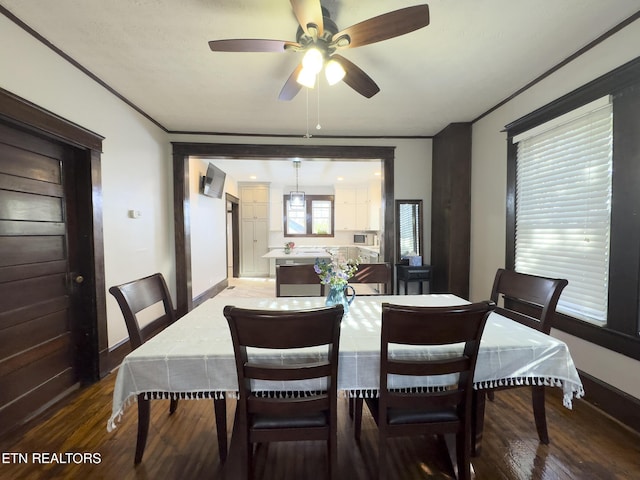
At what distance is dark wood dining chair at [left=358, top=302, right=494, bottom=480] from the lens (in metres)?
1.09

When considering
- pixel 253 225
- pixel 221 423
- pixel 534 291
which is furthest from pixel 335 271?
pixel 253 225

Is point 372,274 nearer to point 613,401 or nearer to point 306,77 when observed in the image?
point 306,77

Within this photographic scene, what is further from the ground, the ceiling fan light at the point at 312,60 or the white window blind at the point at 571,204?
the ceiling fan light at the point at 312,60

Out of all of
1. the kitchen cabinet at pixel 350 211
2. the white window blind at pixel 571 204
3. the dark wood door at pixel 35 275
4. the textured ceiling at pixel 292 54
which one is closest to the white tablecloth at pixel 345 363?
the white window blind at pixel 571 204

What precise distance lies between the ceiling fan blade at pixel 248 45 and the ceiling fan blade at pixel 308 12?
153 mm

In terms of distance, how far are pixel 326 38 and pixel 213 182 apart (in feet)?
12.6

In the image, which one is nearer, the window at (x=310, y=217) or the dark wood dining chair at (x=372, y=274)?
the dark wood dining chair at (x=372, y=274)

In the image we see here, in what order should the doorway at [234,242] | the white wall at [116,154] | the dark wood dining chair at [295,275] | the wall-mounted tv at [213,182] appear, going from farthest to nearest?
the doorway at [234,242]
the wall-mounted tv at [213,182]
the dark wood dining chair at [295,275]
the white wall at [116,154]

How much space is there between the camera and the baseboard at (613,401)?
1.75 m

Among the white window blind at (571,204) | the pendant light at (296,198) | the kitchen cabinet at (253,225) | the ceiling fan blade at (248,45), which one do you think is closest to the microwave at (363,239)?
the pendant light at (296,198)

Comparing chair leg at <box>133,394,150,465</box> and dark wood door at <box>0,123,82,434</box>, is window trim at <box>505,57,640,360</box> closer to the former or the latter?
chair leg at <box>133,394,150,465</box>

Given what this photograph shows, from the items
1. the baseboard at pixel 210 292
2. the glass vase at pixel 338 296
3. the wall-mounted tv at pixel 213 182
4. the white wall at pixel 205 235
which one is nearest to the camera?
the glass vase at pixel 338 296

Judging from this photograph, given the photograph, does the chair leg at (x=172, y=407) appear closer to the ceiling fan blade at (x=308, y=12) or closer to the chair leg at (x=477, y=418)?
the chair leg at (x=477, y=418)

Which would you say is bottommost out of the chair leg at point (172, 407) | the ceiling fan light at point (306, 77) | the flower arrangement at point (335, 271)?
the chair leg at point (172, 407)
